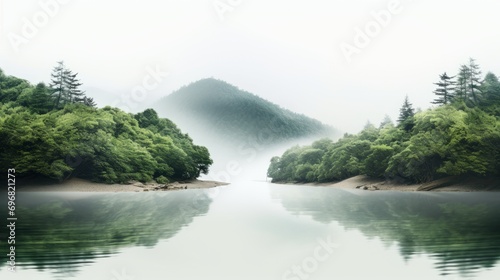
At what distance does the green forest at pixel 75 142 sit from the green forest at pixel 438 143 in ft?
97.2

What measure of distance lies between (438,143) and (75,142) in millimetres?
43191

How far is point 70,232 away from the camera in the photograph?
1449cm

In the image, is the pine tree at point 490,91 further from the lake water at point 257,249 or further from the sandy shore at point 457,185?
the lake water at point 257,249

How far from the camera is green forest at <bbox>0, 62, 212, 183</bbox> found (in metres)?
47.3

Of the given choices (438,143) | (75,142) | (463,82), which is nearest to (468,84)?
(463,82)

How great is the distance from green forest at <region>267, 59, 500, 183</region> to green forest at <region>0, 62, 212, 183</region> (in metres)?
29.6

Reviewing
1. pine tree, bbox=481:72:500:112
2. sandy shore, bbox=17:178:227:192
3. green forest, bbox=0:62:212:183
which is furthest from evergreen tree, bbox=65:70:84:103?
pine tree, bbox=481:72:500:112

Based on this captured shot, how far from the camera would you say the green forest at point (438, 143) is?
47.3m

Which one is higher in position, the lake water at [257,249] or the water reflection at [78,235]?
the water reflection at [78,235]

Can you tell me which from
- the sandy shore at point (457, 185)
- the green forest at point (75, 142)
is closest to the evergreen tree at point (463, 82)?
the sandy shore at point (457, 185)

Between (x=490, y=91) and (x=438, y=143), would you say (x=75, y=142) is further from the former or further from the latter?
(x=490, y=91)

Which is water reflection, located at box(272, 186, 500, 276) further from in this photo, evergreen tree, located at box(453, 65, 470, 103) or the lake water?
evergreen tree, located at box(453, 65, 470, 103)

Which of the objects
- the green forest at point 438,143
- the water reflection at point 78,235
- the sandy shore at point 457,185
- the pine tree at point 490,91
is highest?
the pine tree at point 490,91

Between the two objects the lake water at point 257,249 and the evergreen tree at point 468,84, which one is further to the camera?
the evergreen tree at point 468,84
